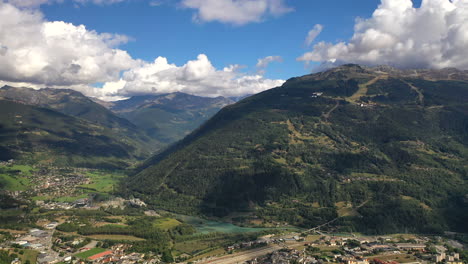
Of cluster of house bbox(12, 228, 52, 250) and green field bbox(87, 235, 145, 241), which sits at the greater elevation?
cluster of house bbox(12, 228, 52, 250)

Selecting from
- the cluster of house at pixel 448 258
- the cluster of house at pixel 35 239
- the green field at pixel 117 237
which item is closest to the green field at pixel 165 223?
the green field at pixel 117 237

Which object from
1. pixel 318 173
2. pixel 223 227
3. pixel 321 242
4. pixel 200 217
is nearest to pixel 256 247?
pixel 321 242

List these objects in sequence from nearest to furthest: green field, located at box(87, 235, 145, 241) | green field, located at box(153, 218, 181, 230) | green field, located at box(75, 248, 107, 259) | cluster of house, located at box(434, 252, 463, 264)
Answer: cluster of house, located at box(434, 252, 463, 264) < green field, located at box(75, 248, 107, 259) < green field, located at box(87, 235, 145, 241) < green field, located at box(153, 218, 181, 230)

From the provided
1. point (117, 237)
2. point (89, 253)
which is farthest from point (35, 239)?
point (117, 237)

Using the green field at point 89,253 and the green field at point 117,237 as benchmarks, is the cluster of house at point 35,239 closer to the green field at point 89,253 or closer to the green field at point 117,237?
the green field at point 89,253

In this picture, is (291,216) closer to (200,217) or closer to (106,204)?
(200,217)

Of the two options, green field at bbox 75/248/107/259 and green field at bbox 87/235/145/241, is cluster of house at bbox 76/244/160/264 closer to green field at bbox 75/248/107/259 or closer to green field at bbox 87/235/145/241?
green field at bbox 75/248/107/259

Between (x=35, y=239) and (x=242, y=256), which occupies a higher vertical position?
(x=35, y=239)

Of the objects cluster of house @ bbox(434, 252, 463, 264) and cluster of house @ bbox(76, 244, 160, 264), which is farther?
cluster of house @ bbox(76, 244, 160, 264)

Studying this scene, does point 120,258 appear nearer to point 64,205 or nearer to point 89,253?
point 89,253

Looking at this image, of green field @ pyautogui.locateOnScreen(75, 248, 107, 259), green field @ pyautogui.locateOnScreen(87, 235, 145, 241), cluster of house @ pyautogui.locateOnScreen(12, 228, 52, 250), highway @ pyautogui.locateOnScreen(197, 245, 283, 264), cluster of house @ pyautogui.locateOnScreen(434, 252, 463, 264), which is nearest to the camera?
cluster of house @ pyautogui.locateOnScreen(434, 252, 463, 264)

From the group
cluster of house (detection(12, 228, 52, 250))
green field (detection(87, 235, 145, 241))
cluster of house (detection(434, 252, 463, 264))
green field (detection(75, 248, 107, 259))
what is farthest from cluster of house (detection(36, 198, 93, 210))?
cluster of house (detection(434, 252, 463, 264))
